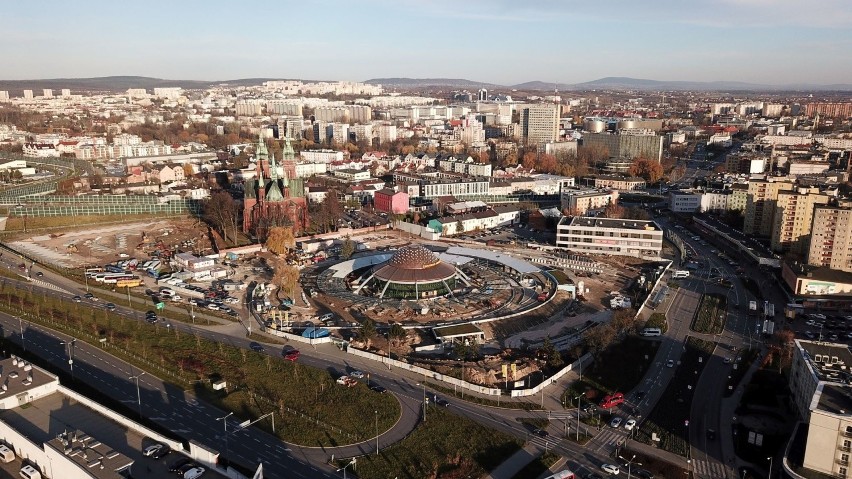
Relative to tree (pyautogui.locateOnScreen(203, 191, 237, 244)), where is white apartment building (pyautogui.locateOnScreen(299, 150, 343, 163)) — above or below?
above

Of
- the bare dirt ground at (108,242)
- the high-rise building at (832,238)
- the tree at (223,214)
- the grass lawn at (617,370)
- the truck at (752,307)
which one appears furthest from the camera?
the tree at (223,214)

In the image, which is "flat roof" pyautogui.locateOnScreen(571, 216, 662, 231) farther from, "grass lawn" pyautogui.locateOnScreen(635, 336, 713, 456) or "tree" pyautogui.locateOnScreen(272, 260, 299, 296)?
"tree" pyautogui.locateOnScreen(272, 260, 299, 296)

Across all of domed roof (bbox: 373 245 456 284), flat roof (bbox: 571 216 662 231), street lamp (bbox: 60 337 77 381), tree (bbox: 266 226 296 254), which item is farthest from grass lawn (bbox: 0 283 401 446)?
flat roof (bbox: 571 216 662 231)

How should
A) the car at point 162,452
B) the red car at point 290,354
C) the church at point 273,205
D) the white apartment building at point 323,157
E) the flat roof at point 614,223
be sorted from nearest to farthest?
the car at point 162,452 → the red car at point 290,354 → the flat roof at point 614,223 → the church at point 273,205 → the white apartment building at point 323,157

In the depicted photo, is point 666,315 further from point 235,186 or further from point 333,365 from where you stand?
point 235,186

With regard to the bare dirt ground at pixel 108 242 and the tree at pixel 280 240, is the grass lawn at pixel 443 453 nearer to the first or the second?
the tree at pixel 280 240

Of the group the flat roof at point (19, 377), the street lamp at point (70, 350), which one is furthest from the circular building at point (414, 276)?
the flat roof at point (19, 377)
